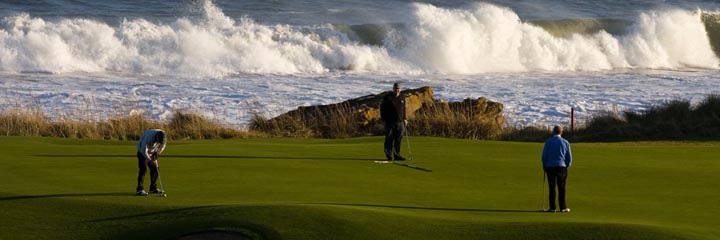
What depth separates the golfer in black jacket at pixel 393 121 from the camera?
24359 millimetres

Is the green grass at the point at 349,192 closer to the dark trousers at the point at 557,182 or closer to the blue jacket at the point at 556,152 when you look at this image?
the dark trousers at the point at 557,182

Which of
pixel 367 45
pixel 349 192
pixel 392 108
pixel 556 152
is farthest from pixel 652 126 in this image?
pixel 367 45

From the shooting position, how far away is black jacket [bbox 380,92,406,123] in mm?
24500

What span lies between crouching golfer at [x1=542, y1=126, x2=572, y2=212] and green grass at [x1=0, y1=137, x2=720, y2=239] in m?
0.34

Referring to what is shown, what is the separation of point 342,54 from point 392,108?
1390 inches

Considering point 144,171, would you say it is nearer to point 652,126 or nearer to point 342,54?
point 652,126

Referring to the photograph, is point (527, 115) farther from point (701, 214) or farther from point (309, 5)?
point (309, 5)

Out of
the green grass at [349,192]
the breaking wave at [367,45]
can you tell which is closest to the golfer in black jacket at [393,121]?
the green grass at [349,192]

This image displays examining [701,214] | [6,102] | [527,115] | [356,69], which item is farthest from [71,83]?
[701,214]

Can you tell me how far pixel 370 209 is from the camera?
17016mm

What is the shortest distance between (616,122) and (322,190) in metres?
18.5

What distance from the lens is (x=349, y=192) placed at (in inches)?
768

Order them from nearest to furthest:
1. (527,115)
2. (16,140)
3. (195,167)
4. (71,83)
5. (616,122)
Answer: (195,167), (16,140), (616,122), (527,115), (71,83)

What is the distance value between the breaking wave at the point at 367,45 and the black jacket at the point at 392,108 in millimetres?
29969
